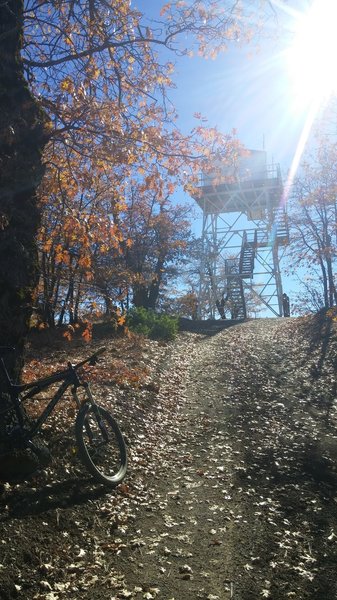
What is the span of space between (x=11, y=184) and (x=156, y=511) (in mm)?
4036

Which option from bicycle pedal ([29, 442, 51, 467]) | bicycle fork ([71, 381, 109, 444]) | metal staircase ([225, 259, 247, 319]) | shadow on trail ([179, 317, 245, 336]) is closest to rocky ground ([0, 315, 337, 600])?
bicycle pedal ([29, 442, 51, 467])

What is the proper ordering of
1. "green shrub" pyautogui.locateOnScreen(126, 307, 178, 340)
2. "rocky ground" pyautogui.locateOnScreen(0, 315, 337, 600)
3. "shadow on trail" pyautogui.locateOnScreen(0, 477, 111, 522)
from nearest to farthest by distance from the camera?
"rocky ground" pyautogui.locateOnScreen(0, 315, 337, 600) → "shadow on trail" pyautogui.locateOnScreen(0, 477, 111, 522) → "green shrub" pyautogui.locateOnScreen(126, 307, 178, 340)

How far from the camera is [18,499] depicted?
546 centimetres

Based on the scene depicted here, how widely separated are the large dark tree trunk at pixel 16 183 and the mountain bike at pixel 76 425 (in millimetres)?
399

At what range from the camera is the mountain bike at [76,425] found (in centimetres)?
572

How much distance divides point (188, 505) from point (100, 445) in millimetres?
1251

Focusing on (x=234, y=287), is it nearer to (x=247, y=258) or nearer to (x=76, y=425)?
(x=247, y=258)

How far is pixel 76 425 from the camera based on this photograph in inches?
243

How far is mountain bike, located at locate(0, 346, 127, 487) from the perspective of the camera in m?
5.72

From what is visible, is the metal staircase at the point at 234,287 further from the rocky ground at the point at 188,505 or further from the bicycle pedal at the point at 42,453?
the bicycle pedal at the point at 42,453

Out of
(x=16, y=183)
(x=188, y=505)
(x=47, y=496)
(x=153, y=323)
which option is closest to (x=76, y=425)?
(x=47, y=496)

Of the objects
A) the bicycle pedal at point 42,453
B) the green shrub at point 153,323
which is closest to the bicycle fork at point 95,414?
the bicycle pedal at point 42,453

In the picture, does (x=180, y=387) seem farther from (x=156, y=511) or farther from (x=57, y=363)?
(x=156, y=511)

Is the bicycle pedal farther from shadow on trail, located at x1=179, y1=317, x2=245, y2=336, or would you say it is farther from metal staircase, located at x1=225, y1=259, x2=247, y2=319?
metal staircase, located at x1=225, y1=259, x2=247, y2=319
